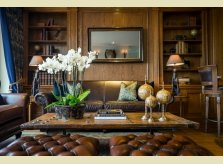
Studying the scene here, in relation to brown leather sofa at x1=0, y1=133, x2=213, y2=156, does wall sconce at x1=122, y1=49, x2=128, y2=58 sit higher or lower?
higher

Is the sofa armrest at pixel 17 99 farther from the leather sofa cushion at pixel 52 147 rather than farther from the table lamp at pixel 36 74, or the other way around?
the leather sofa cushion at pixel 52 147

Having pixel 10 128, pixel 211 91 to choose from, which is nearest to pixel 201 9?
pixel 211 91

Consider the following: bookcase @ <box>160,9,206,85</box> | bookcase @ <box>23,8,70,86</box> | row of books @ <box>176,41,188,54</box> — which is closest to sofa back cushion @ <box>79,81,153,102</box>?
bookcase @ <box>23,8,70,86</box>

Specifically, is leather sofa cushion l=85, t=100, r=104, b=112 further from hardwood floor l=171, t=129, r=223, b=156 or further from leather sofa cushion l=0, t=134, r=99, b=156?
leather sofa cushion l=0, t=134, r=99, b=156

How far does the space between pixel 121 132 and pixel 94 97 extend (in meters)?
1.11

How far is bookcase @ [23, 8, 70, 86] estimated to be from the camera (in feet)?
17.3

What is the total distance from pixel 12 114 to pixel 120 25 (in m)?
3.08

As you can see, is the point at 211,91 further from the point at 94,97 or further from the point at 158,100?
the point at 94,97

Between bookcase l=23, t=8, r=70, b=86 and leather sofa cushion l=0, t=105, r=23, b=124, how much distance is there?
71.0 inches

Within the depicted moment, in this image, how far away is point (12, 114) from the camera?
3.23 meters

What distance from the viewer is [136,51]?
17.4 ft

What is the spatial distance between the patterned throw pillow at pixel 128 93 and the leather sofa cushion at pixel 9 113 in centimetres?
180

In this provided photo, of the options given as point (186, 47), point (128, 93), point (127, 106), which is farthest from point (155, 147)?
point (186, 47)

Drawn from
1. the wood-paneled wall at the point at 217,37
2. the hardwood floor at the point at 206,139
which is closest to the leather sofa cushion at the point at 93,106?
the hardwood floor at the point at 206,139
